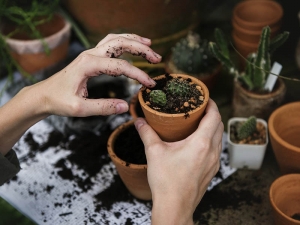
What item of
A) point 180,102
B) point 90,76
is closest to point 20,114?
point 90,76

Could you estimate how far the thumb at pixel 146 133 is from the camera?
3.15 ft

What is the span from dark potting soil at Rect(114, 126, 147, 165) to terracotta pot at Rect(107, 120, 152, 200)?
0.02m

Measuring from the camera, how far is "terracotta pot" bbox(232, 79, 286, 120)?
1403mm

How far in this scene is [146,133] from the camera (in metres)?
0.99

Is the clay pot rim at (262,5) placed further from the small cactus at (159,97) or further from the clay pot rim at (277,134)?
the small cactus at (159,97)

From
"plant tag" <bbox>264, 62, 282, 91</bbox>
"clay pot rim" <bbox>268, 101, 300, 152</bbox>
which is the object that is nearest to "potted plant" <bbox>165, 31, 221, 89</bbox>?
"plant tag" <bbox>264, 62, 282, 91</bbox>

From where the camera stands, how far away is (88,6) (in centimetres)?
168

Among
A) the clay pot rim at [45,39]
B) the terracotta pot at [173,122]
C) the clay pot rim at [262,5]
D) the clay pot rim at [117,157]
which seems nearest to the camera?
the terracotta pot at [173,122]

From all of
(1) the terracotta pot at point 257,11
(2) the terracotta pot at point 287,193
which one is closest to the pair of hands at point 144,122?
(2) the terracotta pot at point 287,193

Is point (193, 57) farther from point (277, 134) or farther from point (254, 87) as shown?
point (277, 134)

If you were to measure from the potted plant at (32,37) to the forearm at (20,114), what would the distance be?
0.72 meters

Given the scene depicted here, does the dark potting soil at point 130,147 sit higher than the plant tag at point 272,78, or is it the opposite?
the dark potting soil at point 130,147

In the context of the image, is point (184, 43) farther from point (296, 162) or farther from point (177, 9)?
point (296, 162)

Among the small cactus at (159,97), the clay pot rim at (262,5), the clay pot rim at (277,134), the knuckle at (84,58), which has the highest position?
the knuckle at (84,58)
